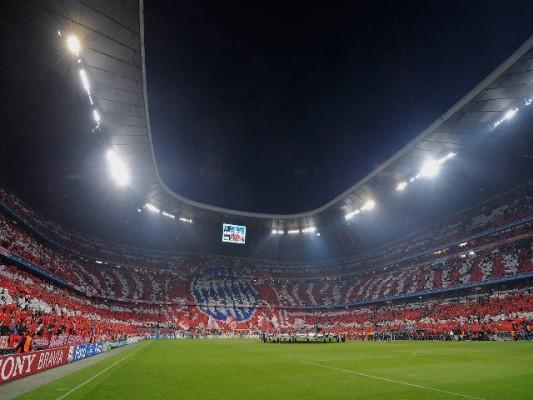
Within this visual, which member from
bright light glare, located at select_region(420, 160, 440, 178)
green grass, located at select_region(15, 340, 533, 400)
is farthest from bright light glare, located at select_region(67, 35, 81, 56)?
bright light glare, located at select_region(420, 160, 440, 178)

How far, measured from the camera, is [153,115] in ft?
100

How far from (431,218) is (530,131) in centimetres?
2626

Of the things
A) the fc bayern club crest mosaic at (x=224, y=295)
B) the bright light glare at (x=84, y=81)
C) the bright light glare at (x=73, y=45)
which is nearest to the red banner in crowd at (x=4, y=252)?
the bright light glare at (x=84, y=81)

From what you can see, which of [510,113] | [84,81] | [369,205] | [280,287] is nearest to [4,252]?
[84,81]

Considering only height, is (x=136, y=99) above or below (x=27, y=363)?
above

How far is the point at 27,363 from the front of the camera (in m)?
12.0

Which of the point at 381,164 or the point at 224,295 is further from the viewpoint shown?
the point at 224,295

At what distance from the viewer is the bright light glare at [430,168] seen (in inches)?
1579

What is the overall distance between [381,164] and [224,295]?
41.1m

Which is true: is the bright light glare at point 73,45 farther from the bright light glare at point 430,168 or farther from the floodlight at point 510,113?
the bright light glare at point 430,168

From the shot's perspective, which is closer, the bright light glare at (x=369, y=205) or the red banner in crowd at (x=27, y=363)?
the red banner in crowd at (x=27, y=363)

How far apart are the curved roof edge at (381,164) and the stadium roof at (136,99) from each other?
3.0 inches

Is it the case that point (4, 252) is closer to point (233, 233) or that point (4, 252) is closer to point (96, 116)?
point (96, 116)

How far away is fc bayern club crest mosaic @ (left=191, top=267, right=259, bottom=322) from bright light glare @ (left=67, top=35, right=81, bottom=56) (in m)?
48.9
